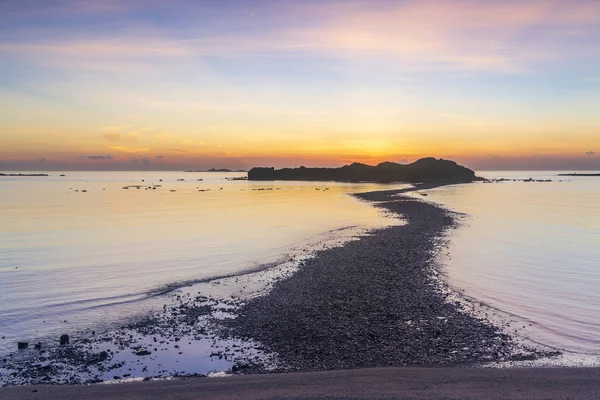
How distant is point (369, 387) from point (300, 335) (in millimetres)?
4606

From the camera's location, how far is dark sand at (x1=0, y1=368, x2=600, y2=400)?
1010 cm

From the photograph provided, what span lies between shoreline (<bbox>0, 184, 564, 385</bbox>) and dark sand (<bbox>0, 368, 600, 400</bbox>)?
3.15ft

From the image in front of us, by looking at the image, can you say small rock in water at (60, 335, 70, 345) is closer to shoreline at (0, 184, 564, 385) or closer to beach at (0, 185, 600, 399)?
beach at (0, 185, 600, 399)

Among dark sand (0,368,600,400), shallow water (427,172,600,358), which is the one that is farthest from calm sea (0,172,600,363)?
dark sand (0,368,600,400)

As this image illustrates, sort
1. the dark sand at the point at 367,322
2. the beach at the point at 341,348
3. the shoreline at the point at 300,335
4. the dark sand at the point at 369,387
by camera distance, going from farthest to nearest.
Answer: the dark sand at the point at 367,322 → the shoreline at the point at 300,335 → the beach at the point at 341,348 → the dark sand at the point at 369,387

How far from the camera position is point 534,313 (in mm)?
17891

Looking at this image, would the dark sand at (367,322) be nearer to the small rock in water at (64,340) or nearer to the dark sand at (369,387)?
the dark sand at (369,387)

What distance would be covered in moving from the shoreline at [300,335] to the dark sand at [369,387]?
0.96 meters

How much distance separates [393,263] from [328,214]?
34.5 metres

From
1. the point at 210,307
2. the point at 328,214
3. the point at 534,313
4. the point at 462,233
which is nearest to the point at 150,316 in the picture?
the point at 210,307

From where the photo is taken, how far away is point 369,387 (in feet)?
34.4

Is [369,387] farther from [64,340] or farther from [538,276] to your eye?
[538,276]

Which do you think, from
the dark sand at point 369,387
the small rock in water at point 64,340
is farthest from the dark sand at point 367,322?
the small rock in water at point 64,340

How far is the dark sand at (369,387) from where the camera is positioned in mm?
10102
